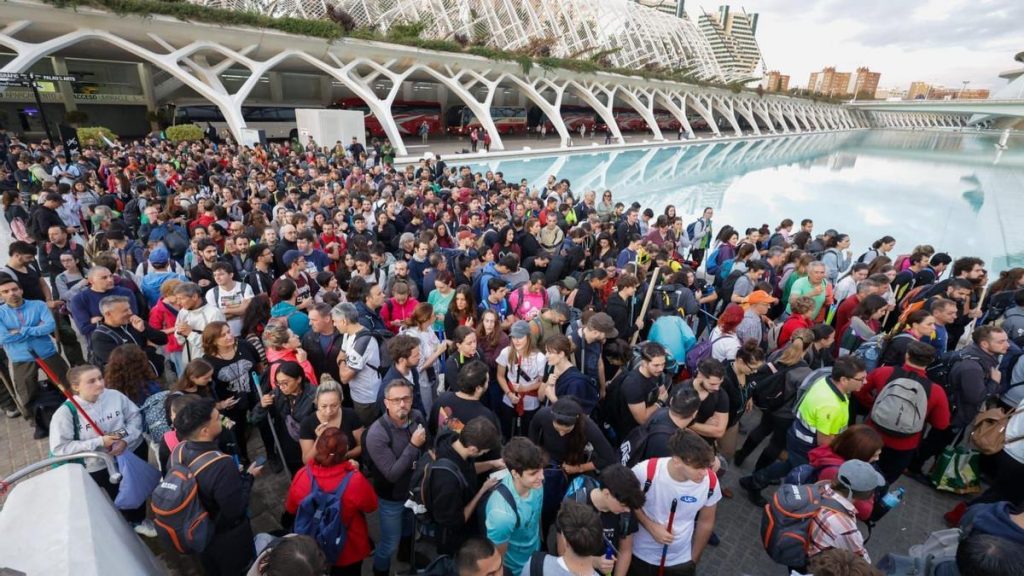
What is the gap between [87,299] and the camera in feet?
12.7

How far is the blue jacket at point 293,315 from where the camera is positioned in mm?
3965

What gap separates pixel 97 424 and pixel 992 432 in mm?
5949

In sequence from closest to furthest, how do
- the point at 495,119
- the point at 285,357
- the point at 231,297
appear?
the point at 285,357 < the point at 231,297 < the point at 495,119

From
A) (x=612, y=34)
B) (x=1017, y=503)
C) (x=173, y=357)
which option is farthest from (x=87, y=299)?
(x=612, y=34)

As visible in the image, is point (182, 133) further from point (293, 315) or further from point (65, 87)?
point (293, 315)

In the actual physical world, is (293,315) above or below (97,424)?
above

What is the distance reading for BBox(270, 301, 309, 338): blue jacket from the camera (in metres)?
3.96

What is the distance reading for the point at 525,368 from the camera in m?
3.43

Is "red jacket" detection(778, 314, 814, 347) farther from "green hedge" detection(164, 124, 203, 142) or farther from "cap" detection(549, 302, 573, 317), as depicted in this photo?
"green hedge" detection(164, 124, 203, 142)

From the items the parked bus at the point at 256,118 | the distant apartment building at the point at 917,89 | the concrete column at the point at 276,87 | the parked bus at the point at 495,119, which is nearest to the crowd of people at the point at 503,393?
the parked bus at the point at 256,118

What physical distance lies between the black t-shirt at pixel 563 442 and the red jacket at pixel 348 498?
3.43ft

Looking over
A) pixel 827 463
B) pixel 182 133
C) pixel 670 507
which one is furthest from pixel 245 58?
pixel 827 463

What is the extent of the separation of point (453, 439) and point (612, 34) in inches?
2031

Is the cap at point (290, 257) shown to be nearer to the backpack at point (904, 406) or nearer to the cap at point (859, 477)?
the cap at point (859, 477)
